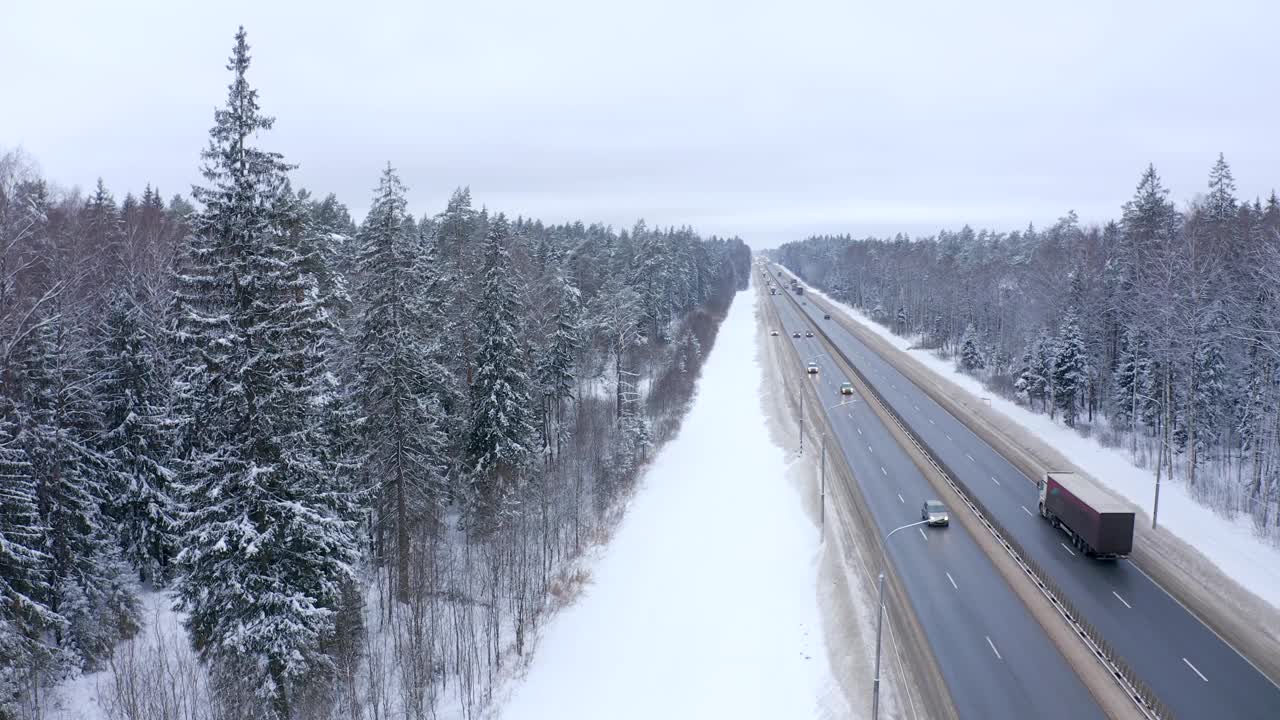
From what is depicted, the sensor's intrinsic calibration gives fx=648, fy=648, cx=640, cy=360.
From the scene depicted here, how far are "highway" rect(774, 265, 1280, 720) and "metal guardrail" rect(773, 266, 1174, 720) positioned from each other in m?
0.45

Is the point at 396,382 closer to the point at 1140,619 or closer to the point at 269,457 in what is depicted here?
the point at 269,457

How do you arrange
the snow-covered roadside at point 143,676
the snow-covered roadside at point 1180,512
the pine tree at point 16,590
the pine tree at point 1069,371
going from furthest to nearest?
the pine tree at point 1069,371 < the snow-covered roadside at point 1180,512 < the snow-covered roadside at point 143,676 < the pine tree at point 16,590

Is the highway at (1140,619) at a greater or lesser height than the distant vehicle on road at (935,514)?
lesser

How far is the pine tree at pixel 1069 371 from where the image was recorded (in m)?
55.1

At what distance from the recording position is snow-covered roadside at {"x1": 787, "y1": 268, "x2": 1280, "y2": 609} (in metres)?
28.8

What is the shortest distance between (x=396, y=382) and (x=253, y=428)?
922cm

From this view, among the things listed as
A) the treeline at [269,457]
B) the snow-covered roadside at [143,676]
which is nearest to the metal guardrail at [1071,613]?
the treeline at [269,457]

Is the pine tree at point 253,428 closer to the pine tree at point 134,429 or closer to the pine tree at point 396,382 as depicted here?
the pine tree at point 396,382

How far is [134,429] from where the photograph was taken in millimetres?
27219

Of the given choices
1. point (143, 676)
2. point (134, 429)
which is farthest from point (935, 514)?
point (134, 429)

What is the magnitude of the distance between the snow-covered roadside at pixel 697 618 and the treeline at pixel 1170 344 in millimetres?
20444

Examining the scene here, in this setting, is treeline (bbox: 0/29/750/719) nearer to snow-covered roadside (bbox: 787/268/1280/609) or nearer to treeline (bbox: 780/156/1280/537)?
snow-covered roadside (bbox: 787/268/1280/609)

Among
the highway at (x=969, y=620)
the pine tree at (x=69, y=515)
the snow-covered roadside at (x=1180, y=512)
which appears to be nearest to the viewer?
the highway at (x=969, y=620)

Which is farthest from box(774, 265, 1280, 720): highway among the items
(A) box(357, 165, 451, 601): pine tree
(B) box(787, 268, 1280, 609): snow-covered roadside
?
(A) box(357, 165, 451, 601): pine tree
